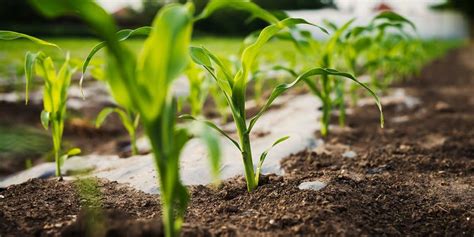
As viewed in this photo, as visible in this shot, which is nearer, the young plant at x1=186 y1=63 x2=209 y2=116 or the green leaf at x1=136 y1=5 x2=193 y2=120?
the green leaf at x1=136 y1=5 x2=193 y2=120

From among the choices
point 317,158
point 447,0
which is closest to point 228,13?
point 447,0

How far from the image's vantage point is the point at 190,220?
1.17 metres

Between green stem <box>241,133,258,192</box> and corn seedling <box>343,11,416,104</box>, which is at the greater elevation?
corn seedling <box>343,11,416,104</box>

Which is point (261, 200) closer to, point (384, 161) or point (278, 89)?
point (278, 89)

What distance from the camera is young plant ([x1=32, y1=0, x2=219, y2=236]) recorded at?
29.0 inches

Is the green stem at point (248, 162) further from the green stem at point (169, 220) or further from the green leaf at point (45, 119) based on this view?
the green leaf at point (45, 119)

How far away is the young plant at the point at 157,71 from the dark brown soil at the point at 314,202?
21cm

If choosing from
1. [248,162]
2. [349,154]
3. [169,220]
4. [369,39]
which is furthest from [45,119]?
[369,39]

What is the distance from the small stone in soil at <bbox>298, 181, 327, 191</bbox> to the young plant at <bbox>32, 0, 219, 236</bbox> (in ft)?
1.97

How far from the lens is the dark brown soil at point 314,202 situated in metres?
1.07

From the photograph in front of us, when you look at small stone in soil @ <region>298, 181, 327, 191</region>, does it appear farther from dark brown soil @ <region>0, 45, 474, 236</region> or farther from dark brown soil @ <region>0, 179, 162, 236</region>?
dark brown soil @ <region>0, 179, 162, 236</region>

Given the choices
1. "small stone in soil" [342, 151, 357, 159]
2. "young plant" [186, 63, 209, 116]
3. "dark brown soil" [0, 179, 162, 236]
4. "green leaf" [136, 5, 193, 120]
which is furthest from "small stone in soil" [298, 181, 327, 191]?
"young plant" [186, 63, 209, 116]

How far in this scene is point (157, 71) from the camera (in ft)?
2.62

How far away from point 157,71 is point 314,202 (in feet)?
2.03
